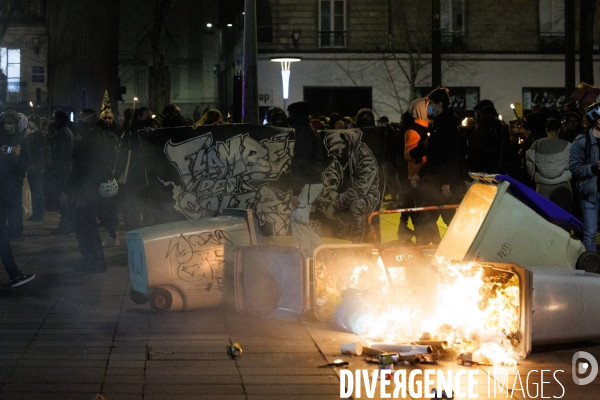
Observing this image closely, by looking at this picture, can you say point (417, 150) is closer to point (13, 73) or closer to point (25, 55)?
point (25, 55)

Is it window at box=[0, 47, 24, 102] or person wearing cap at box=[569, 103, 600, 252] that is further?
window at box=[0, 47, 24, 102]

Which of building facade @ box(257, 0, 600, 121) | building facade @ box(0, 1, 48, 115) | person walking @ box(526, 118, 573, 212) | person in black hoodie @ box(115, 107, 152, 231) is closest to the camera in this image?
person in black hoodie @ box(115, 107, 152, 231)

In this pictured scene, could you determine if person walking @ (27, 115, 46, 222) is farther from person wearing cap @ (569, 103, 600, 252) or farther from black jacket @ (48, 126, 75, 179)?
person wearing cap @ (569, 103, 600, 252)

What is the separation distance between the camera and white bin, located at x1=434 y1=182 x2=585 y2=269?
23.9 ft

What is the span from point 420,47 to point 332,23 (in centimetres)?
389

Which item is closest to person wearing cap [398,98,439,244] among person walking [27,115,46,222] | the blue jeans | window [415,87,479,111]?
the blue jeans

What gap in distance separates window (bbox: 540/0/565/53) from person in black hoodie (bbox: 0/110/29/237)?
97.5ft

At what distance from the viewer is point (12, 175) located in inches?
453

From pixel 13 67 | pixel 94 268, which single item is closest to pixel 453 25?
pixel 94 268

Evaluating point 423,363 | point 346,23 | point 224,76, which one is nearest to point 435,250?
point 423,363

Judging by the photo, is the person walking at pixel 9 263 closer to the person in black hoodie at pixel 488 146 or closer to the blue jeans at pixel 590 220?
the person in black hoodie at pixel 488 146

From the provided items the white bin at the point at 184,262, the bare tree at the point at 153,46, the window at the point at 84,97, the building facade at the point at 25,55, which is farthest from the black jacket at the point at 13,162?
the building facade at the point at 25,55

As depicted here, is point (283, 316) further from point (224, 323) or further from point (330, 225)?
point (330, 225)

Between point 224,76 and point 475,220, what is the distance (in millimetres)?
47130
